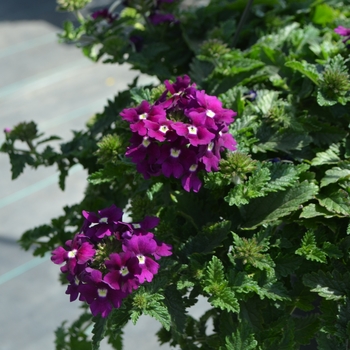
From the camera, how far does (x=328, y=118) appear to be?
1089mm

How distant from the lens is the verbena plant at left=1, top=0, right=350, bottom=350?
2.68 ft

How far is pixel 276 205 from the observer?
0.93m

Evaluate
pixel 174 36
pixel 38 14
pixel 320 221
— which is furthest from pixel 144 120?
pixel 38 14

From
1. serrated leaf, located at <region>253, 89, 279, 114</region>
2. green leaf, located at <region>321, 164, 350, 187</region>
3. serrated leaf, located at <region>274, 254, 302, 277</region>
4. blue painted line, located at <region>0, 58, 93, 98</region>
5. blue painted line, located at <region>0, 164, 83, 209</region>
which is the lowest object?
blue painted line, located at <region>0, 58, 93, 98</region>

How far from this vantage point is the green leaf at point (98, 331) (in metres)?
0.80

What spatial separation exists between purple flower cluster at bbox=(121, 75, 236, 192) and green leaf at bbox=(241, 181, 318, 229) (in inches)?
4.3

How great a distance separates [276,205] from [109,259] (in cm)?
30

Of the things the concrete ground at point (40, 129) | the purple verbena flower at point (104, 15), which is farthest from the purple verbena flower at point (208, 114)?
the concrete ground at point (40, 129)

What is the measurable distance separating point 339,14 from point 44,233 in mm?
825

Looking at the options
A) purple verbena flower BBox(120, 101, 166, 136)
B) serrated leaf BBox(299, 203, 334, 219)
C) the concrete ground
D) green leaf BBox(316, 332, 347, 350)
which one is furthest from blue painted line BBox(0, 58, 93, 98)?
green leaf BBox(316, 332, 347, 350)

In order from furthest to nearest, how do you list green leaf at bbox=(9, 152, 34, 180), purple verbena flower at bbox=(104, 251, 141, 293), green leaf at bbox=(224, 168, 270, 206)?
green leaf at bbox=(9, 152, 34, 180), green leaf at bbox=(224, 168, 270, 206), purple verbena flower at bbox=(104, 251, 141, 293)

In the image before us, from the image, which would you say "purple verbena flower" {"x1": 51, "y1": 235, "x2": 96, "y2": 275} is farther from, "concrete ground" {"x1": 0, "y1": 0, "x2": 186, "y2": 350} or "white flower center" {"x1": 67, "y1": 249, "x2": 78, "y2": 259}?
"concrete ground" {"x1": 0, "y1": 0, "x2": 186, "y2": 350}

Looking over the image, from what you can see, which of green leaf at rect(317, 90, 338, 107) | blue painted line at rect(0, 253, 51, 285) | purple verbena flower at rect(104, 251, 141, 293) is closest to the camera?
purple verbena flower at rect(104, 251, 141, 293)

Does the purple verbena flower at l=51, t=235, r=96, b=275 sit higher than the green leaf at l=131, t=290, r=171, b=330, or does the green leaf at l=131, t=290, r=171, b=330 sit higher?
the purple verbena flower at l=51, t=235, r=96, b=275
